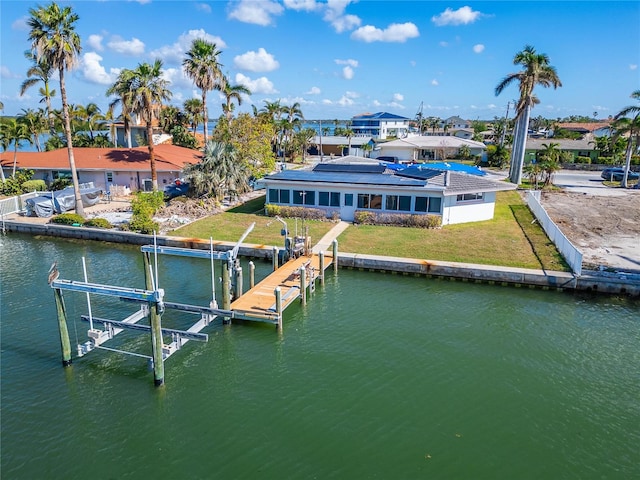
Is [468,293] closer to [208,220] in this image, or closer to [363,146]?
[208,220]

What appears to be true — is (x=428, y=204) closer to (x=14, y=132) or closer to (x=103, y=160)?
(x=103, y=160)

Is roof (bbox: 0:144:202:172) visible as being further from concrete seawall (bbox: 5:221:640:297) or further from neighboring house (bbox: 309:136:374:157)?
neighboring house (bbox: 309:136:374:157)

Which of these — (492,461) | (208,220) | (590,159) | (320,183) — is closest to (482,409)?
(492,461)

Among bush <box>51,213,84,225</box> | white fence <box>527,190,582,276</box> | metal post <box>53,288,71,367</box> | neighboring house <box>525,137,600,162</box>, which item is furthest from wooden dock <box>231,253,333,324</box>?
neighboring house <box>525,137,600,162</box>

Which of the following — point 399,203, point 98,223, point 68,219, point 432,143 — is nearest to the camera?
point 98,223

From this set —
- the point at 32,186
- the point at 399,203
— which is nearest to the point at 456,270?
the point at 399,203

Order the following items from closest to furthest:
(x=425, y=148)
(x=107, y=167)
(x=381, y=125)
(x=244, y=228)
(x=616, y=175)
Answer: (x=244, y=228) < (x=107, y=167) < (x=616, y=175) < (x=425, y=148) < (x=381, y=125)
